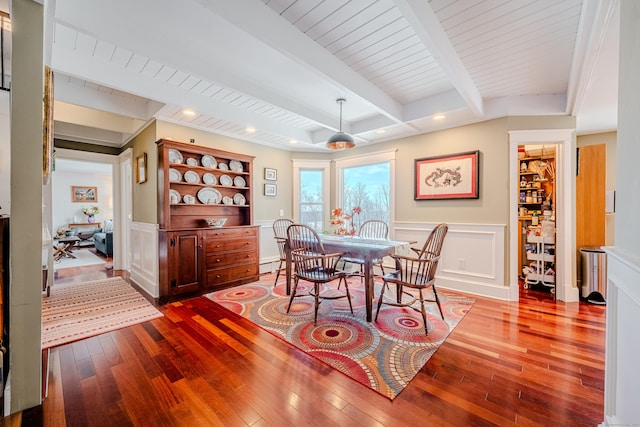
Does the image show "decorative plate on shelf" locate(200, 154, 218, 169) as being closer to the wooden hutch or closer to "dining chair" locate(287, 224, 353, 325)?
the wooden hutch

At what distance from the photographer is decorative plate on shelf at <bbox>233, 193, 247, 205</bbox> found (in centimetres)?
443

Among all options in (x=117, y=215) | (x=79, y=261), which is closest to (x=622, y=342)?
(x=117, y=215)

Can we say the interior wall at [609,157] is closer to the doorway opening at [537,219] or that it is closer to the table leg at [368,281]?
the doorway opening at [537,219]

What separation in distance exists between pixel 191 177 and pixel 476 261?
164 inches

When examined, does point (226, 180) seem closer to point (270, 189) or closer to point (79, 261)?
point (270, 189)

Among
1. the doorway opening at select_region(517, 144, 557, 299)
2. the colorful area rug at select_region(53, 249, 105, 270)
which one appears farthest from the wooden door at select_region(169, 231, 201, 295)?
the doorway opening at select_region(517, 144, 557, 299)

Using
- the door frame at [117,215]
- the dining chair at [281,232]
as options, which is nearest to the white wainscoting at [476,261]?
the dining chair at [281,232]

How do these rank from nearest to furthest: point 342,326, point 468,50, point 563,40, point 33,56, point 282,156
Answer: point 33,56
point 563,40
point 468,50
point 342,326
point 282,156

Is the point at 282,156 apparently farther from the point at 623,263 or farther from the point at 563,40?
the point at 623,263

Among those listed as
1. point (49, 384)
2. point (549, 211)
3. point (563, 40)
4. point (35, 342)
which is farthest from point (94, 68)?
point (549, 211)

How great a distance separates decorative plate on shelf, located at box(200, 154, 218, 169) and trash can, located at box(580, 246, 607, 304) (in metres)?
5.17

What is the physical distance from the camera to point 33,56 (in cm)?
153

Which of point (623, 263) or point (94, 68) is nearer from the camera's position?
point (623, 263)

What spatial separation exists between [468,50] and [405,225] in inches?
100
